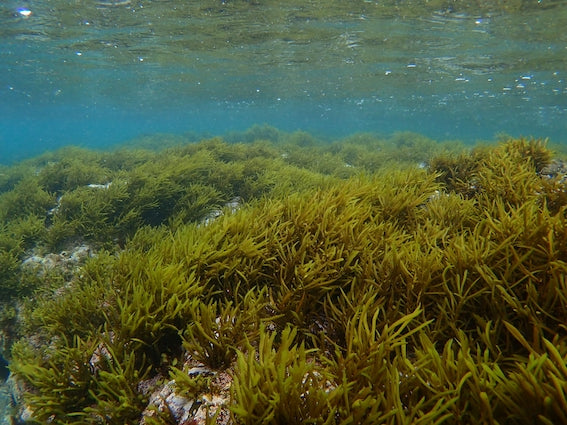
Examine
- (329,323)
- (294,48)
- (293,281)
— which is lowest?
(329,323)

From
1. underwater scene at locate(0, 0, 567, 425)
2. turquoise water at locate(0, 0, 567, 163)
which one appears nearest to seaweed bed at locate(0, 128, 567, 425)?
underwater scene at locate(0, 0, 567, 425)

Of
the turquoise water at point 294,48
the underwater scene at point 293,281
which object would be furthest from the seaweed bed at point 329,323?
the turquoise water at point 294,48

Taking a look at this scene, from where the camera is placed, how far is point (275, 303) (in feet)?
10.7

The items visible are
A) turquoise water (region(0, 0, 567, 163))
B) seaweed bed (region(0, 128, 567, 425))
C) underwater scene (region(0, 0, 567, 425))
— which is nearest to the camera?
seaweed bed (region(0, 128, 567, 425))

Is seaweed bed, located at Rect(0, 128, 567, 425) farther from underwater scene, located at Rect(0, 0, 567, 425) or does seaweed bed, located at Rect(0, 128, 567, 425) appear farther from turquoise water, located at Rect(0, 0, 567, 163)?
turquoise water, located at Rect(0, 0, 567, 163)

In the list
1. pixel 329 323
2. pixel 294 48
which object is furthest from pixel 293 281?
pixel 294 48

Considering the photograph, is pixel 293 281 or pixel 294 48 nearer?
pixel 293 281

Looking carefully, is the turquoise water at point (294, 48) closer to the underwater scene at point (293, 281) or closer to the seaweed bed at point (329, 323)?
the underwater scene at point (293, 281)

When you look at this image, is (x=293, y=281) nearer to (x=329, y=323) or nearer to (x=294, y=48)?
(x=329, y=323)

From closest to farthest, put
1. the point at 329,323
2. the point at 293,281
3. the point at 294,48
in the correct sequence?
the point at 329,323 → the point at 293,281 → the point at 294,48

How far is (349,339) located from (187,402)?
4.63 ft

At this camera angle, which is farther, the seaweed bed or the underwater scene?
the underwater scene

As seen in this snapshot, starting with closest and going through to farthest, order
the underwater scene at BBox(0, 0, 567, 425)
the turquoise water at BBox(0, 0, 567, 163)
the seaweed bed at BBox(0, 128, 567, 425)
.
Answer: the seaweed bed at BBox(0, 128, 567, 425) < the underwater scene at BBox(0, 0, 567, 425) < the turquoise water at BBox(0, 0, 567, 163)

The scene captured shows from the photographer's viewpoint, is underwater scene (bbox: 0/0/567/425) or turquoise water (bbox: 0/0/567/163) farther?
turquoise water (bbox: 0/0/567/163)
